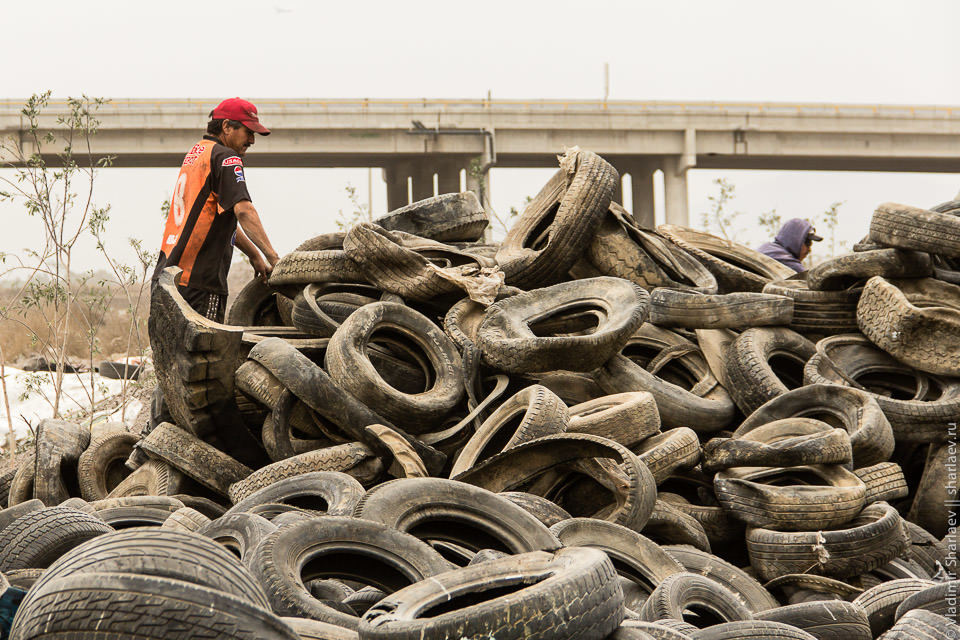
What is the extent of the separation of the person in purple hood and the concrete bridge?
79.2ft

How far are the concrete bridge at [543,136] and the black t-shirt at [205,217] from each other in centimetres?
2737

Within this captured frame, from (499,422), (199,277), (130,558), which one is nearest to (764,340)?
(499,422)

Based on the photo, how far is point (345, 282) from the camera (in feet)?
23.4

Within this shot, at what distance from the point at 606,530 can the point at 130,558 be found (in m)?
2.46

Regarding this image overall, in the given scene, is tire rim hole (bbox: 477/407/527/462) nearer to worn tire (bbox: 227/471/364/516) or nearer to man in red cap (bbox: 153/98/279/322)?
worn tire (bbox: 227/471/364/516)

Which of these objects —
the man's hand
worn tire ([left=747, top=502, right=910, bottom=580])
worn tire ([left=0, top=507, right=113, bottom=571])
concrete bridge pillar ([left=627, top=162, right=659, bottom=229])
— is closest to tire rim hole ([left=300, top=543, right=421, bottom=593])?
worn tire ([left=0, top=507, right=113, bottom=571])

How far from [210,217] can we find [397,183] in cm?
3176

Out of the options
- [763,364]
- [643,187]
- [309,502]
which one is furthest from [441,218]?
[643,187]

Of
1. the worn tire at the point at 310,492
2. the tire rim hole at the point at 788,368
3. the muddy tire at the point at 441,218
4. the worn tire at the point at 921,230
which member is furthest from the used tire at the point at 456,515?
the worn tire at the point at 921,230

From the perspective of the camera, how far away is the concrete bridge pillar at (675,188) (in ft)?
126

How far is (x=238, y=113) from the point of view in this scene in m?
6.81

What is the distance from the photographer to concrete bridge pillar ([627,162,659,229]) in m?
39.2

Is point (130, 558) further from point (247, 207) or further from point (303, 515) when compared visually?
point (247, 207)

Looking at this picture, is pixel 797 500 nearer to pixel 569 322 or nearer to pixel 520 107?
pixel 569 322
